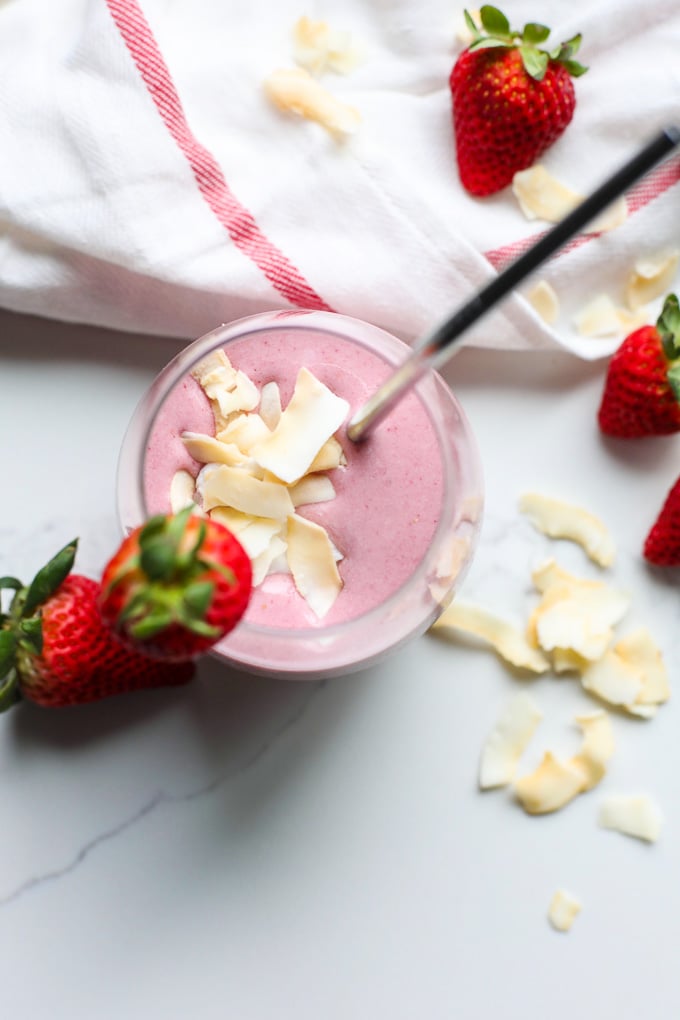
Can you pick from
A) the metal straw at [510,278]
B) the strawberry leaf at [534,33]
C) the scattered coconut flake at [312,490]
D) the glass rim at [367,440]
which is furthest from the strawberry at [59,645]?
the strawberry leaf at [534,33]

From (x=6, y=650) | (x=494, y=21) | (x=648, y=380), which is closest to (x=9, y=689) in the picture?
(x=6, y=650)

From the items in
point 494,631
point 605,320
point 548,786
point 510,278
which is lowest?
point 548,786

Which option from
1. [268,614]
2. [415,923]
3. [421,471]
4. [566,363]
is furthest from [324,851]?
[566,363]

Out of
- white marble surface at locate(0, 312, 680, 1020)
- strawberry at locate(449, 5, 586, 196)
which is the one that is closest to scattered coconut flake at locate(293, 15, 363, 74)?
strawberry at locate(449, 5, 586, 196)

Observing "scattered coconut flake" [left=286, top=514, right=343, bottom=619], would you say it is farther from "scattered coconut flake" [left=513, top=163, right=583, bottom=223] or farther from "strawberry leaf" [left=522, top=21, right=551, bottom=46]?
"strawberry leaf" [left=522, top=21, right=551, bottom=46]

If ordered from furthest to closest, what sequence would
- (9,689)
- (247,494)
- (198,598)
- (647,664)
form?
(647,664) → (9,689) → (247,494) → (198,598)

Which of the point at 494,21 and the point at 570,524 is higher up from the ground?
the point at 494,21

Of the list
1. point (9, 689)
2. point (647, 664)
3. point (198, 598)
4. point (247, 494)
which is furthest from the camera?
point (647, 664)

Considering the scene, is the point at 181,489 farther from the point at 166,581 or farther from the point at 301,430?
the point at 166,581
